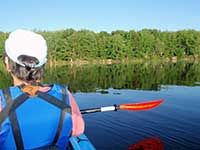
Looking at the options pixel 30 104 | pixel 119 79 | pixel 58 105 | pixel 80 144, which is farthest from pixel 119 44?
pixel 30 104

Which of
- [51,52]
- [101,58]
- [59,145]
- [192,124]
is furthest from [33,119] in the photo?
[101,58]

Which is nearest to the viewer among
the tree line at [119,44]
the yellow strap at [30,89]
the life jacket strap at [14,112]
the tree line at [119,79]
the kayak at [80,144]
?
the life jacket strap at [14,112]

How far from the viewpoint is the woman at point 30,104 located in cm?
238

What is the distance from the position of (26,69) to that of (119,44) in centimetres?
8672

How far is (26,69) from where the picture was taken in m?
2.50

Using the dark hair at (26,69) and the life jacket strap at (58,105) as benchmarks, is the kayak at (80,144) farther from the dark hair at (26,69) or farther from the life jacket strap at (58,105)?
the dark hair at (26,69)

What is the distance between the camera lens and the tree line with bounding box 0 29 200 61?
8206 centimetres

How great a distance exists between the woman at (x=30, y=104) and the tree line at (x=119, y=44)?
74790 millimetres

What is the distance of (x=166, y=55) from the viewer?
323 ft

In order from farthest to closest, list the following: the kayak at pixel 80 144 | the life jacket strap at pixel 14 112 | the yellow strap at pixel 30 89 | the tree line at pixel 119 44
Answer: the tree line at pixel 119 44, the kayak at pixel 80 144, the yellow strap at pixel 30 89, the life jacket strap at pixel 14 112

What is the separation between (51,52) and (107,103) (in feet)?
207

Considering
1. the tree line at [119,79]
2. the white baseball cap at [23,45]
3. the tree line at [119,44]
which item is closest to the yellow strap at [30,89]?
the white baseball cap at [23,45]

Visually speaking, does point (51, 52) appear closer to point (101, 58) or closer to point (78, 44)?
point (78, 44)

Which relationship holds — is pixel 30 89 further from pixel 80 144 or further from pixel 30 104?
pixel 80 144
